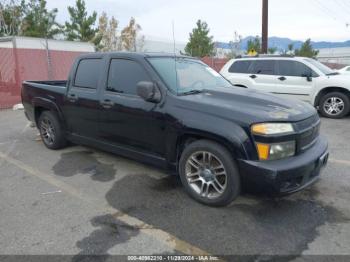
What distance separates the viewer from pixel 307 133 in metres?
3.50

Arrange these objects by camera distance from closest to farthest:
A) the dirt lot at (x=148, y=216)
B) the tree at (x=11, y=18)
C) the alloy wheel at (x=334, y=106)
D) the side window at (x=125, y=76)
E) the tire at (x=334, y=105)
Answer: the dirt lot at (x=148, y=216), the side window at (x=125, y=76), the tire at (x=334, y=105), the alloy wheel at (x=334, y=106), the tree at (x=11, y=18)

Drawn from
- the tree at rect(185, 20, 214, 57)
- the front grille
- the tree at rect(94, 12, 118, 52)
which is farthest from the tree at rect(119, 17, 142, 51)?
the front grille

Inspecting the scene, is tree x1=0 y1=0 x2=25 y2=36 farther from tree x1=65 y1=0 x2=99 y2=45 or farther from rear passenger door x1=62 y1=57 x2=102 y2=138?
rear passenger door x1=62 y1=57 x2=102 y2=138

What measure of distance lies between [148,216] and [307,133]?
6.47 feet

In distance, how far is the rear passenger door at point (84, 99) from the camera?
15.5 ft

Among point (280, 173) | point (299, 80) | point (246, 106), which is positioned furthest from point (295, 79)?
point (280, 173)

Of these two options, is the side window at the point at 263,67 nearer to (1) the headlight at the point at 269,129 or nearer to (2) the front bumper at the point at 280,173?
(2) the front bumper at the point at 280,173

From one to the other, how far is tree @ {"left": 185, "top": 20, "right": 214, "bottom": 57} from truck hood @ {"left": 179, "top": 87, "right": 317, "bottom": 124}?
27.4 m

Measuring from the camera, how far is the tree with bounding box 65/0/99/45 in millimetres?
28953

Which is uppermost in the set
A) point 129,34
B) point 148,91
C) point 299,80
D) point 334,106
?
point 129,34

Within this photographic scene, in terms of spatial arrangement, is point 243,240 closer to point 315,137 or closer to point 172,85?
point 315,137

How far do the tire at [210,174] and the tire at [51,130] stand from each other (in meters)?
2.85

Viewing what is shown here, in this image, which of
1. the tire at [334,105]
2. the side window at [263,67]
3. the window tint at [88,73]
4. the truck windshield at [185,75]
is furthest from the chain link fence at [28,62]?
the tire at [334,105]

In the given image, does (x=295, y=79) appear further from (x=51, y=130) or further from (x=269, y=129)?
(x=51, y=130)
